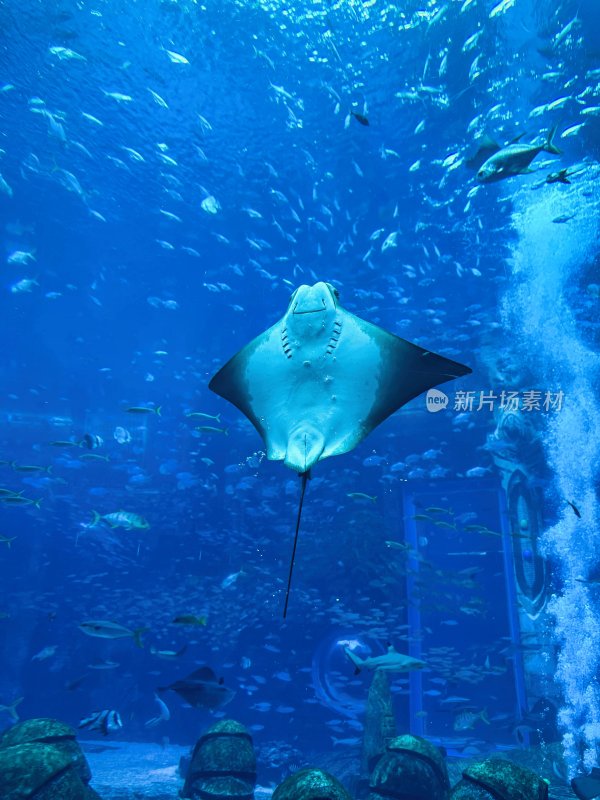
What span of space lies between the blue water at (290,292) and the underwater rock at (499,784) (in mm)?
7903

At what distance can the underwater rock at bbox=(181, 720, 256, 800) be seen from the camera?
4.98m

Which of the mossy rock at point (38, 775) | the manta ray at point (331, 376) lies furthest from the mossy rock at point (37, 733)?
the manta ray at point (331, 376)

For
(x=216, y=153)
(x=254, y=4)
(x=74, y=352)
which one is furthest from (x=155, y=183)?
(x=74, y=352)

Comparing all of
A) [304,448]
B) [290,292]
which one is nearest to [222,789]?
[304,448]

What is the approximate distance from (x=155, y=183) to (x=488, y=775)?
45.9 ft

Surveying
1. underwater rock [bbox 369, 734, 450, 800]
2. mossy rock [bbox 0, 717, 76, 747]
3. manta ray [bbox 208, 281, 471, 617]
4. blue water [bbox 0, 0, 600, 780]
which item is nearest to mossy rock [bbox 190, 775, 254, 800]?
underwater rock [bbox 369, 734, 450, 800]

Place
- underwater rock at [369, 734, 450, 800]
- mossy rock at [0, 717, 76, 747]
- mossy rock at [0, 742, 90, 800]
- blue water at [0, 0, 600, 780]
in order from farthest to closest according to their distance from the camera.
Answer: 1. blue water at [0, 0, 600, 780]
2. underwater rock at [369, 734, 450, 800]
3. mossy rock at [0, 717, 76, 747]
4. mossy rock at [0, 742, 90, 800]

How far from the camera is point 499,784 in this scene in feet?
10.9

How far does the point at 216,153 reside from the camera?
11.9 m

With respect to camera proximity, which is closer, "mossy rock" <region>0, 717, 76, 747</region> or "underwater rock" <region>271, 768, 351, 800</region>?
"underwater rock" <region>271, 768, 351, 800</region>

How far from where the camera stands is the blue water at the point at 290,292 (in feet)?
31.1

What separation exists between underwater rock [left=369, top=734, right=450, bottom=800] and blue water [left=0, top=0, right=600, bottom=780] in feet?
22.1

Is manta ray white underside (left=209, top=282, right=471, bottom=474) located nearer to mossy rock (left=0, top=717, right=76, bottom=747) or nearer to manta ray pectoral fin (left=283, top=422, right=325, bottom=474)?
manta ray pectoral fin (left=283, top=422, right=325, bottom=474)

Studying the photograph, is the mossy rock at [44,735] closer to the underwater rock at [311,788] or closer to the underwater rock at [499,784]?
the underwater rock at [311,788]
